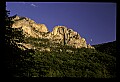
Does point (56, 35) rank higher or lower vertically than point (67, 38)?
higher

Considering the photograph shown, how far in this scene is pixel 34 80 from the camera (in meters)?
2.74

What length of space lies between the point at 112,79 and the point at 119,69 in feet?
0.56

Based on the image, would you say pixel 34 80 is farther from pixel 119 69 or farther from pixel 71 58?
pixel 71 58

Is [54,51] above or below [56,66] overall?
above

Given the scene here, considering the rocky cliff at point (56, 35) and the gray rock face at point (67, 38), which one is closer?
the rocky cliff at point (56, 35)

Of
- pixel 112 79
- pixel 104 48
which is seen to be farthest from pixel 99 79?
pixel 104 48

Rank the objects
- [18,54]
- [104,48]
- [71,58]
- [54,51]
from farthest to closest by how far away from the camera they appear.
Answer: [71,58]
[54,51]
[104,48]
[18,54]

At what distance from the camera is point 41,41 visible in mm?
12008

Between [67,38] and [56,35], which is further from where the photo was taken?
[56,35]

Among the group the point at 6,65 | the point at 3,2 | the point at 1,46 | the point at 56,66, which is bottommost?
the point at 56,66

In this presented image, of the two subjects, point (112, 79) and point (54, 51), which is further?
point (54, 51)

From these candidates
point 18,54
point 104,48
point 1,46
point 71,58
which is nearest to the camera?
point 1,46

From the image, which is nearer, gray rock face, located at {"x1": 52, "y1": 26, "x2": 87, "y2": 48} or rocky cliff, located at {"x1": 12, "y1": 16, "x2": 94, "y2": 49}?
rocky cliff, located at {"x1": 12, "y1": 16, "x2": 94, "y2": 49}

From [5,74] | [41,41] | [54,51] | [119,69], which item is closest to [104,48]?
[54,51]
